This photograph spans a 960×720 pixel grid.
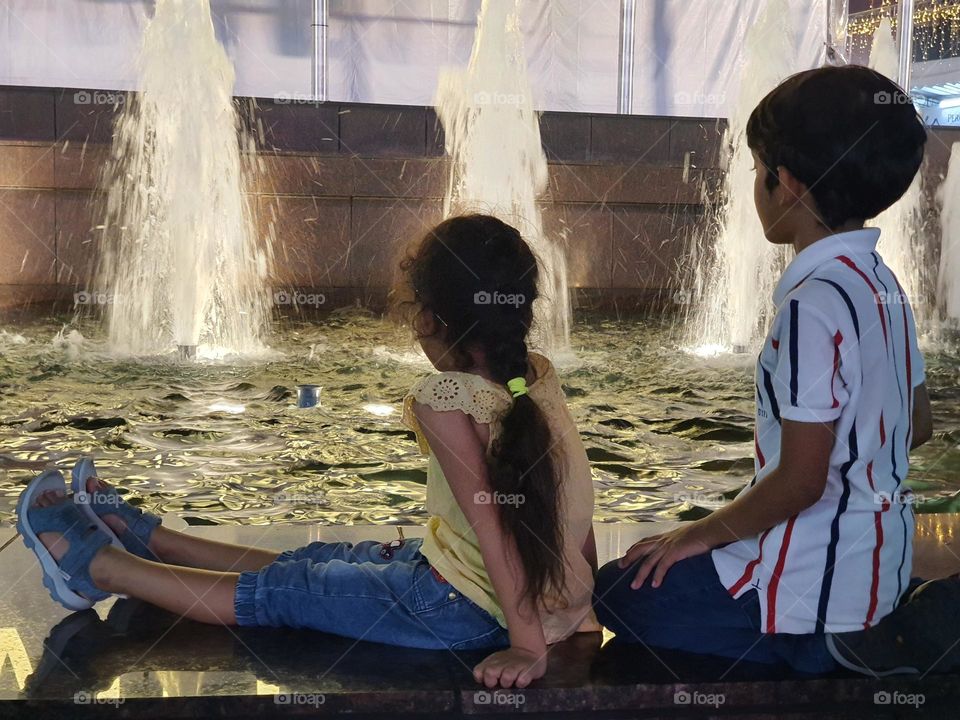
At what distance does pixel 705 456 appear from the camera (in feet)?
15.8

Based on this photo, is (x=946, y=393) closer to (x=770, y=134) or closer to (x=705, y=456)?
(x=705, y=456)

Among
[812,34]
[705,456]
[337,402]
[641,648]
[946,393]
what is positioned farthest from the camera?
[812,34]

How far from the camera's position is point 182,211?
29.1 ft

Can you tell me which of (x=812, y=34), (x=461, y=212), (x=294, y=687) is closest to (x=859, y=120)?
(x=461, y=212)

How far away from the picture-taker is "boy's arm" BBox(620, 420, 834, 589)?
6.41 ft

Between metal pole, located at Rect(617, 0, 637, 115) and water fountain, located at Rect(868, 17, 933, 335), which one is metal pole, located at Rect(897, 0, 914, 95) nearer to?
metal pole, located at Rect(617, 0, 637, 115)

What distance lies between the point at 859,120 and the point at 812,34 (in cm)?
1496

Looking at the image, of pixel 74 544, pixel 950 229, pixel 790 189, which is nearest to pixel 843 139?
pixel 790 189

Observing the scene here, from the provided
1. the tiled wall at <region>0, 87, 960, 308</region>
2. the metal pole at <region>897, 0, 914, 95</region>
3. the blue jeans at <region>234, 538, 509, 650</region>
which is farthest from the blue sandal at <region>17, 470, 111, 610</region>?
the metal pole at <region>897, 0, 914, 95</region>

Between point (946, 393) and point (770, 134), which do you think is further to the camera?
point (946, 393)

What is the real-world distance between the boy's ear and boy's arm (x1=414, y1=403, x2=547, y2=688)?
0.70 meters

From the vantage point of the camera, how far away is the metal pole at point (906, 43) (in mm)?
14148

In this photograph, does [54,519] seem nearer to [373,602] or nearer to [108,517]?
[108,517]

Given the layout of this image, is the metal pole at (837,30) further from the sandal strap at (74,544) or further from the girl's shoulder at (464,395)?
the sandal strap at (74,544)
